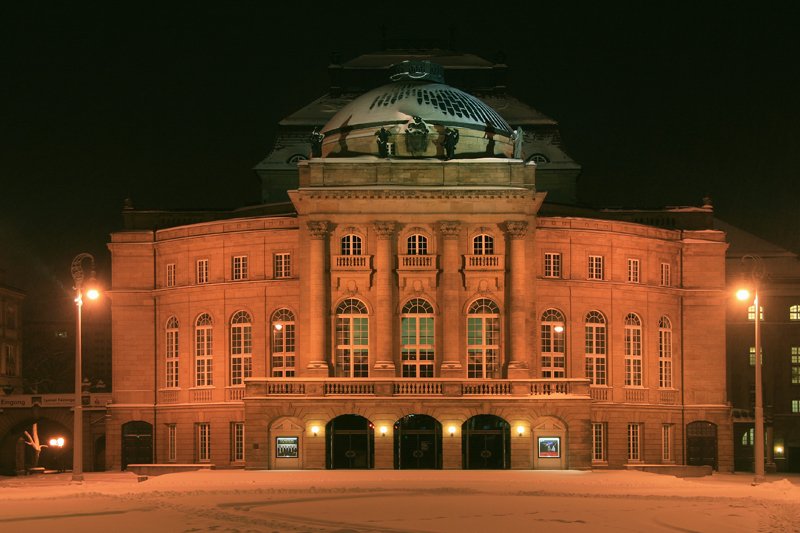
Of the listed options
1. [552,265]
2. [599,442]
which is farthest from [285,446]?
[552,265]

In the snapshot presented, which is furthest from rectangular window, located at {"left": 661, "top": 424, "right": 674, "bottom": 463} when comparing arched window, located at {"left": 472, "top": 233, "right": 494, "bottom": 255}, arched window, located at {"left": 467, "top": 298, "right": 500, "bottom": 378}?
arched window, located at {"left": 472, "top": 233, "right": 494, "bottom": 255}

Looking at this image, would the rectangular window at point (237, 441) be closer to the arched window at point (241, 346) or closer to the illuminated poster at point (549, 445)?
the arched window at point (241, 346)

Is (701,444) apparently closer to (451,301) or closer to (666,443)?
(666,443)

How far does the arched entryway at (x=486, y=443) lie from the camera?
102m

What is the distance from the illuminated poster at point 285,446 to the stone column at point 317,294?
694 cm

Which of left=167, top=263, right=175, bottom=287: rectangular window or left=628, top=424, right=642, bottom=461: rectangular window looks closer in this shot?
left=628, top=424, right=642, bottom=461: rectangular window

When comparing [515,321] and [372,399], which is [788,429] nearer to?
[515,321]

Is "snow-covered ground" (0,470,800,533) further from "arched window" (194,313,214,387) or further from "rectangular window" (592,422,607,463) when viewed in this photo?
"arched window" (194,313,214,387)

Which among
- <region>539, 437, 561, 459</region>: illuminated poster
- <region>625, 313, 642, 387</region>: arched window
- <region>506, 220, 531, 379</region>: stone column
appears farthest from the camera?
<region>625, 313, 642, 387</region>: arched window

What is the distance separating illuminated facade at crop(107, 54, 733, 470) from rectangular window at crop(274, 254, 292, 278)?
4.3 inches

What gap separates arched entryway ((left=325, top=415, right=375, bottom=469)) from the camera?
101688mm

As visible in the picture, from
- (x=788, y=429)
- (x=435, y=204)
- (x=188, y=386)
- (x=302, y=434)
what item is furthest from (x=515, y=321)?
(x=788, y=429)

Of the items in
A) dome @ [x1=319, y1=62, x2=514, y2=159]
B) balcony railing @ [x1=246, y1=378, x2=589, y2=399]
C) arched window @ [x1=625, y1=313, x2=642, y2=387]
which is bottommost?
balcony railing @ [x1=246, y1=378, x2=589, y2=399]

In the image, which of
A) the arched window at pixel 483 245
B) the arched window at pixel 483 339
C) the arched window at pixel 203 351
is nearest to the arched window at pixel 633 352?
the arched window at pixel 483 339
